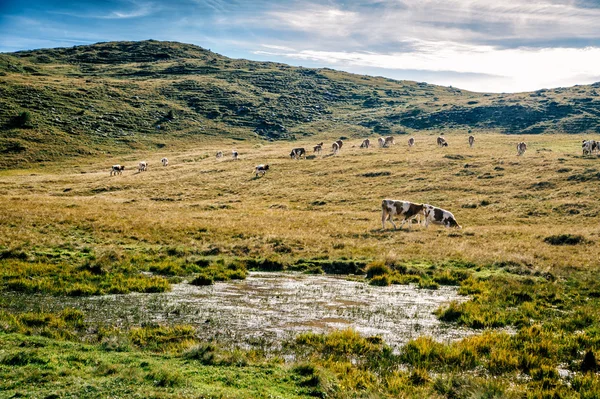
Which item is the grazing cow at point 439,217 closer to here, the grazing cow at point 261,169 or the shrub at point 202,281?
the shrub at point 202,281

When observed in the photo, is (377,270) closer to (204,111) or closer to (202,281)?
(202,281)

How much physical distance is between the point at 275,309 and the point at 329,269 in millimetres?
6754

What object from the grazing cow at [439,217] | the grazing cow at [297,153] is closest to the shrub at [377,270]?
the grazing cow at [439,217]

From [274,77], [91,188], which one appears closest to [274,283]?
[91,188]

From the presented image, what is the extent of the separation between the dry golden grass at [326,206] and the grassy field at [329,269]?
0.22 metres

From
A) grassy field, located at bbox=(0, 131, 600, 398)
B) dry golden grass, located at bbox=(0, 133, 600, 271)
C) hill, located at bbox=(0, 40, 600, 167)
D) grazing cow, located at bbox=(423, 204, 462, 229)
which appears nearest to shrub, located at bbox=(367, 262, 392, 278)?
grassy field, located at bbox=(0, 131, 600, 398)

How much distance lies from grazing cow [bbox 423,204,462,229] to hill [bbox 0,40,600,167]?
74990 mm

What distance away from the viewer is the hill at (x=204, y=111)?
9700 centimetres

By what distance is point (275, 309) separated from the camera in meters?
13.2

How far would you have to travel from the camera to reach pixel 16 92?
361 feet

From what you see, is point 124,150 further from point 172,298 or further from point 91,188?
point 172,298

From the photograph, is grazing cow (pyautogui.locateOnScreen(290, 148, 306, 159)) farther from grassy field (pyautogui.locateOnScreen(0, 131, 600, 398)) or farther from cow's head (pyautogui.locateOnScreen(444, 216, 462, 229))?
cow's head (pyautogui.locateOnScreen(444, 216, 462, 229))

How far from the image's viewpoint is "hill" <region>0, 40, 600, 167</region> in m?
97.0

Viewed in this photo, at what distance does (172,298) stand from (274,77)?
602 ft
